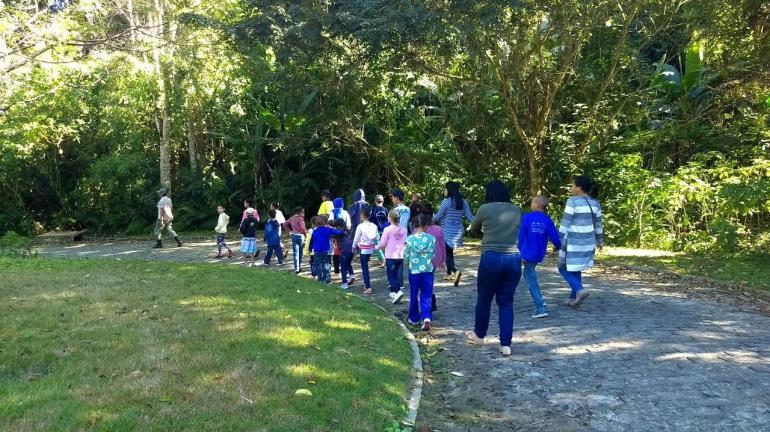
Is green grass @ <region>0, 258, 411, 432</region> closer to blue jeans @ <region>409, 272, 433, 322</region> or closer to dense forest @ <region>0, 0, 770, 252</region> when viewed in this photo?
blue jeans @ <region>409, 272, 433, 322</region>

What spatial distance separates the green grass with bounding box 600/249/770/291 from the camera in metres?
10.6

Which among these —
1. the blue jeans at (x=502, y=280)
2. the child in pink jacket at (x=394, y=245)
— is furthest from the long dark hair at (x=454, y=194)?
the blue jeans at (x=502, y=280)

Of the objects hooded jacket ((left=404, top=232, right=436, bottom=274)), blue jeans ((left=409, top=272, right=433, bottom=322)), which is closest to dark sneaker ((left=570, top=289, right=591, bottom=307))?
blue jeans ((left=409, top=272, right=433, bottom=322))

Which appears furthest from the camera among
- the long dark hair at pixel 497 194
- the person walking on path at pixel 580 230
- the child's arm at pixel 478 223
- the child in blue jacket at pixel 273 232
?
Result: the child in blue jacket at pixel 273 232

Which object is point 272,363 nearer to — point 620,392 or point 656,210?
point 620,392

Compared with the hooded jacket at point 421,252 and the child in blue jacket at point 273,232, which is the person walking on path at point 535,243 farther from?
the child in blue jacket at point 273,232

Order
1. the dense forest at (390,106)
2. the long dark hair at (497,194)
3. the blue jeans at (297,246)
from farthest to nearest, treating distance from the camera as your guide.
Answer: the blue jeans at (297,246) < the dense forest at (390,106) < the long dark hair at (497,194)

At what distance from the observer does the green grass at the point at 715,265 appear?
10602 mm

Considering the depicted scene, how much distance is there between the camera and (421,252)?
7672mm

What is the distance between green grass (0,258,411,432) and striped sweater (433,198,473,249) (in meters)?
2.40

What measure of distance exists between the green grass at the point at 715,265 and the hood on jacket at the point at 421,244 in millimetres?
5994

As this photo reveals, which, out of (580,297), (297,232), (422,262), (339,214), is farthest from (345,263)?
(580,297)

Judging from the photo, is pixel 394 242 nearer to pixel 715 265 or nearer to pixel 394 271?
pixel 394 271

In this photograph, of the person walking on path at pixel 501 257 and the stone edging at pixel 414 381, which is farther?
the person walking on path at pixel 501 257
